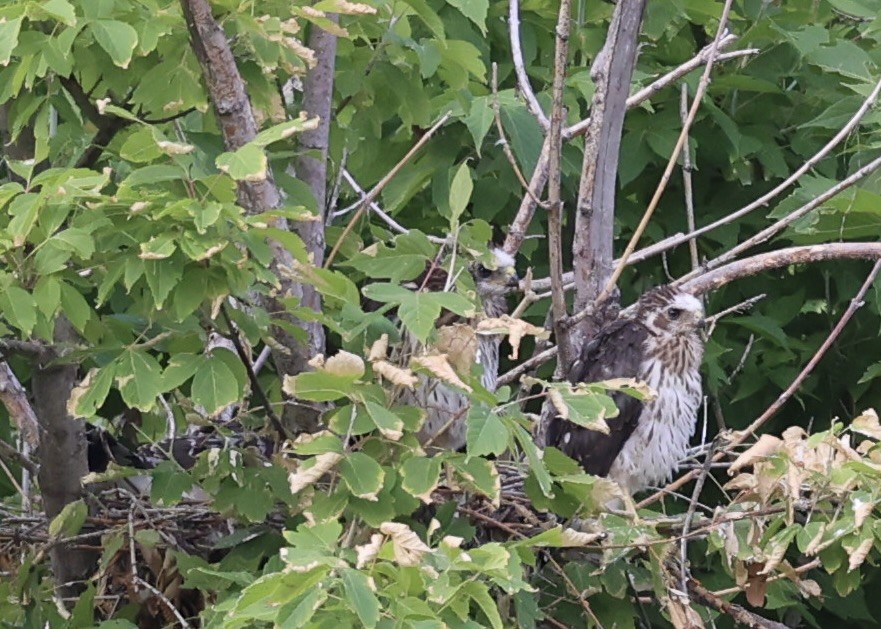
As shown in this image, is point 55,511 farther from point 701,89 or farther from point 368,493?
point 701,89

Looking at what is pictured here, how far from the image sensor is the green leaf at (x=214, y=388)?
9.95 feet

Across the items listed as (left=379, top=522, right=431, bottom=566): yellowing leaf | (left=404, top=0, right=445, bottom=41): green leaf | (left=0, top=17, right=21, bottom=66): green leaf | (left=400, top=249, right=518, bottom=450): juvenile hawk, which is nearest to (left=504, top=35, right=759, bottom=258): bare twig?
(left=400, top=249, right=518, bottom=450): juvenile hawk

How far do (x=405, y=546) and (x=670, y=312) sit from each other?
A: 257 cm

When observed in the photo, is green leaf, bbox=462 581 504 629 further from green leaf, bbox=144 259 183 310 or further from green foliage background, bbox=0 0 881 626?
green leaf, bbox=144 259 183 310

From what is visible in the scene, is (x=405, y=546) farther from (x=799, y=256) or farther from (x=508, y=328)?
(x=799, y=256)

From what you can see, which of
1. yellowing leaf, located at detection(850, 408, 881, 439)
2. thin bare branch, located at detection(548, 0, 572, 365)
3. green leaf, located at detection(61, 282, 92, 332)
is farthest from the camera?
thin bare branch, located at detection(548, 0, 572, 365)

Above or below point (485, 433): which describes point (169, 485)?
below

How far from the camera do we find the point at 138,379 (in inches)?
121

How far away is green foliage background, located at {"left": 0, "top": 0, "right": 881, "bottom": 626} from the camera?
2.77 metres

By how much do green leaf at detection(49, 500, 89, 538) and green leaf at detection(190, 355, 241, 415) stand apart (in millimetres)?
850

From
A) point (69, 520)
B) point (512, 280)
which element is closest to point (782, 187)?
point (512, 280)

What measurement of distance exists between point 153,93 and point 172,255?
612mm

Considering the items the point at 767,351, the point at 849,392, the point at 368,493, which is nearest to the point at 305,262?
the point at 368,493

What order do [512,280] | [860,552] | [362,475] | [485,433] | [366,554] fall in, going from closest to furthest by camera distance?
[366,554] → [485,433] → [362,475] → [860,552] → [512,280]
